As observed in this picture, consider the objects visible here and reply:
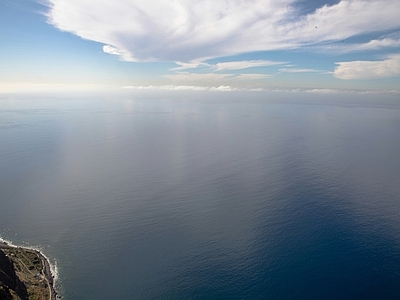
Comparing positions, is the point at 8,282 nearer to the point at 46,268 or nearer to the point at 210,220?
the point at 46,268

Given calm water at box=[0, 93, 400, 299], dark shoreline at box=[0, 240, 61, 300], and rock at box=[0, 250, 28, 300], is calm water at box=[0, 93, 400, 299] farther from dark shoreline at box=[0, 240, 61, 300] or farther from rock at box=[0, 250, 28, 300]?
rock at box=[0, 250, 28, 300]

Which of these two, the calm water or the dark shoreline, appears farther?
the calm water

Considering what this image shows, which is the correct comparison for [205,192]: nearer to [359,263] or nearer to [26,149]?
[359,263]

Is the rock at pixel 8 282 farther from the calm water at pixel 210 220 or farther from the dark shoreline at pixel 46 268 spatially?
the calm water at pixel 210 220

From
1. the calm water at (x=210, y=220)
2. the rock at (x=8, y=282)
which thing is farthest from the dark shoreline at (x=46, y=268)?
the rock at (x=8, y=282)

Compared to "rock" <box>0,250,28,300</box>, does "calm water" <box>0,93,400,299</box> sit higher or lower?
lower

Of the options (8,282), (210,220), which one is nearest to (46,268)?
(8,282)

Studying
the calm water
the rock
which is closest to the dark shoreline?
the calm water

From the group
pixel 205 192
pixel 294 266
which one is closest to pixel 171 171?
pixel 205 192
